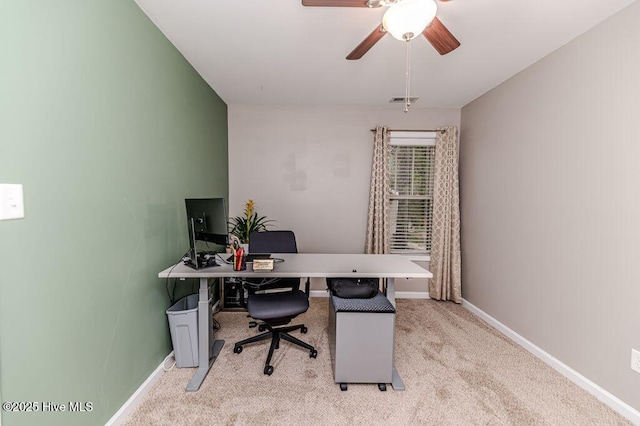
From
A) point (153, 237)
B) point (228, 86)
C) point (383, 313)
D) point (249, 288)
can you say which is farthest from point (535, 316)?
point (228, 86)

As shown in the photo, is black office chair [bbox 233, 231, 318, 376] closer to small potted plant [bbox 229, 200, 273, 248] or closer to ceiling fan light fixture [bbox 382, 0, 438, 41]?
small potted plant [bbox 229, 200, 273, 248]

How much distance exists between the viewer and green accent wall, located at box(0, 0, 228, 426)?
1.06 m

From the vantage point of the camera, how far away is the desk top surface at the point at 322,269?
→ 1945 millimetres

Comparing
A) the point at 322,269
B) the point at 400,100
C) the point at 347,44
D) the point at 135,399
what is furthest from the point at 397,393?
the point at 400,100

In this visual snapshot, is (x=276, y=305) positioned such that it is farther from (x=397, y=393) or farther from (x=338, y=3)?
(x=338, y=3)

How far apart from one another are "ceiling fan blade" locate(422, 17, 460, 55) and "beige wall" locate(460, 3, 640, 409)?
3.88 feet

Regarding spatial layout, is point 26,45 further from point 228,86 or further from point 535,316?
point 535,316

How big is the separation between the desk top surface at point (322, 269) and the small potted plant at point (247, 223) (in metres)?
1.07

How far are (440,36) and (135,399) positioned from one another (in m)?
2.93

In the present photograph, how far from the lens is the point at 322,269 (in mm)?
2088

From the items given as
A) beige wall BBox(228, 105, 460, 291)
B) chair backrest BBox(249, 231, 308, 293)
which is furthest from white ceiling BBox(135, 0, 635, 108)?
chair backrest BBox(249, 231, 308, 293)

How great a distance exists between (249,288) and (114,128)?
4.82 feet

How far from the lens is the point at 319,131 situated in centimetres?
367

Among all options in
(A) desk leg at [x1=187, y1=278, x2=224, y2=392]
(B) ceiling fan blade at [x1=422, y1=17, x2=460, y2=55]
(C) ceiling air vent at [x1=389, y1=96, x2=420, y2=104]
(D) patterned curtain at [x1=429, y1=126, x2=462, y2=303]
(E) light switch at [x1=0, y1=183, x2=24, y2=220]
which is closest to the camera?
(E) light switch at [x1=0, y1=183, x2=24, y2=220]
